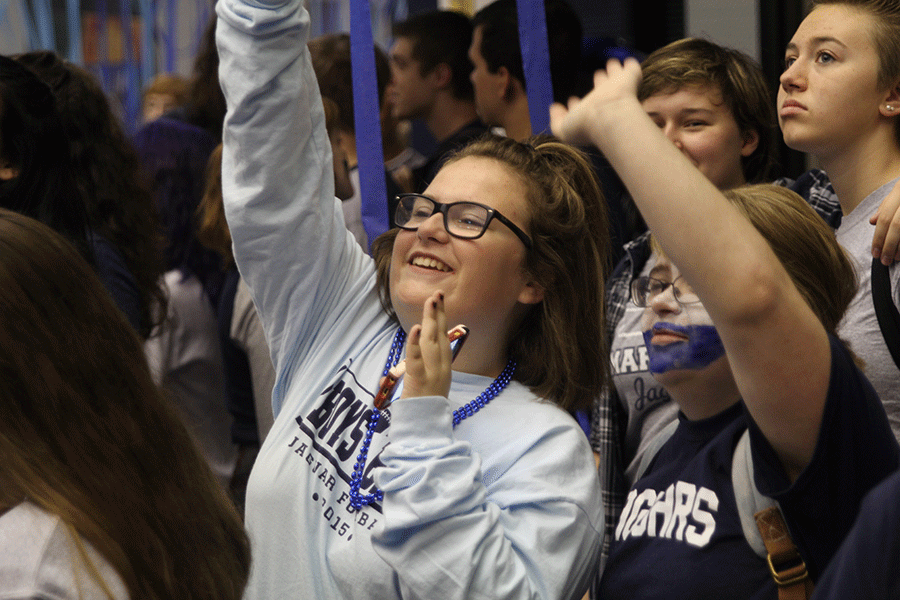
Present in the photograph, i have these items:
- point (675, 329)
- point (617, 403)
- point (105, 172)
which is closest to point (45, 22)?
point (105, 172)

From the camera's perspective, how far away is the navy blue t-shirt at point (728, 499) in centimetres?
129

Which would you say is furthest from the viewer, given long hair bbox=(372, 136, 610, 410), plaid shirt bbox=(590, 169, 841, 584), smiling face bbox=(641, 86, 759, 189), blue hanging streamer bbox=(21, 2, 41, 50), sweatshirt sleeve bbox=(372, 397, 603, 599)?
blue hanging streamer bbox=(21, 2, 41, 50)

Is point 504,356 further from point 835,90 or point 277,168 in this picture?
point 835,90

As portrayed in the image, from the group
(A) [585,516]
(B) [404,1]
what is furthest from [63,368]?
(B) [404,1]

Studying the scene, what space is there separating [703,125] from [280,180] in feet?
4.09

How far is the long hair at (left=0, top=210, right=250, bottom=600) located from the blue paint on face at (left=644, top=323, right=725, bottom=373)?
768 millimetres

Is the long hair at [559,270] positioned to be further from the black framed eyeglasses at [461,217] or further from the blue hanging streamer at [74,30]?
the blue hanging streamer at [74,30]

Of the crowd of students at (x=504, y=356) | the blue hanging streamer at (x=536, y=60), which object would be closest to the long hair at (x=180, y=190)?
the crowd of students at (x=504, y=356)

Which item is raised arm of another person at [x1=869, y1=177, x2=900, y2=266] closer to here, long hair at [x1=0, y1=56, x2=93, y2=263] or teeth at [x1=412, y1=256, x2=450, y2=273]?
teeth at [x1=412, y1=256, x2=450, y2=273]

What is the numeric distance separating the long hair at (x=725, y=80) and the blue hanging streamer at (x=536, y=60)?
1.45 ft

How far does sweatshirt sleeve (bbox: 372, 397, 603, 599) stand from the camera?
1.47 meters

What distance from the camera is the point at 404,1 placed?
220 inches

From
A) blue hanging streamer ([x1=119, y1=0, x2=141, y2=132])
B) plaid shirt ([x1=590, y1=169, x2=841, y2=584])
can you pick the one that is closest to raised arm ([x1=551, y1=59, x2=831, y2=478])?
plaid shirt ([x1=590, y1=169, x2=841, y2=584])

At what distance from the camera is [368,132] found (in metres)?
2.16
